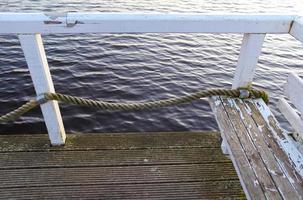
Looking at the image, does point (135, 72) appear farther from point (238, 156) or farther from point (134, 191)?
point (238, 156)

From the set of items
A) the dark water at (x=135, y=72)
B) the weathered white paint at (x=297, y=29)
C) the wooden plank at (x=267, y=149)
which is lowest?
the dark water at (x=135, y=72)

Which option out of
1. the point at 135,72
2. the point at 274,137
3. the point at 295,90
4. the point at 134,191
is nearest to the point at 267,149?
the point at 274,137

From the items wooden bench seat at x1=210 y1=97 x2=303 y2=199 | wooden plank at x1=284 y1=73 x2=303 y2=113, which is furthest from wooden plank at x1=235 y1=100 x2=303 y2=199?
wooden plank at x1=284 y1=73 x2=303 y2=113

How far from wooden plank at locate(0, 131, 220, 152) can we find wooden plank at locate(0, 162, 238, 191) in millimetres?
307

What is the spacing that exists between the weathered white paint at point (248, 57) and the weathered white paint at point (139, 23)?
0.09 metres

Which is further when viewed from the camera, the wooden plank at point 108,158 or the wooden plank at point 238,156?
the wooden plank at point 108,158

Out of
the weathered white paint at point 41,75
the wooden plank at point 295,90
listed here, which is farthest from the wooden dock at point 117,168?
the wooden plank at point 295,90

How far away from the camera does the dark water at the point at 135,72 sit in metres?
6.11

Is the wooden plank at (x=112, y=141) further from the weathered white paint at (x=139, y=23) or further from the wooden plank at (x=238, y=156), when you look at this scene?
the weathered white paint at (x=139, y=23)

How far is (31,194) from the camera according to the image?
108 inches

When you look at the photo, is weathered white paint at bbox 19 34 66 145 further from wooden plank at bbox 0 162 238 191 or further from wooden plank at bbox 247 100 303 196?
wooden plank at bbox 247 100 303 196

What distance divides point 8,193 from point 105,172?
829 millimetres

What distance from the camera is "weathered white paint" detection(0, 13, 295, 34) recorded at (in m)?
2.46

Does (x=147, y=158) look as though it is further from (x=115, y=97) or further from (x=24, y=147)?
(x=115, y=97)
